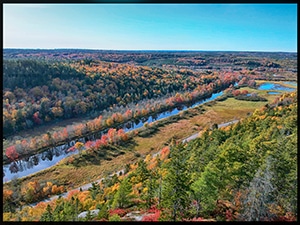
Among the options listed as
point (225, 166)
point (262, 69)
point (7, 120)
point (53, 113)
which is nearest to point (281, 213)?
point (225, 166)

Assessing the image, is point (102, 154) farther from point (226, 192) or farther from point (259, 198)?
point (259, 198)

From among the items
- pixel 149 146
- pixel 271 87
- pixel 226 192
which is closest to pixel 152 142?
pixel 149 146

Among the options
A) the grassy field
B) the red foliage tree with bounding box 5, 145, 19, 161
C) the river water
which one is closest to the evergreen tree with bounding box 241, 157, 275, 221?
the grassy field

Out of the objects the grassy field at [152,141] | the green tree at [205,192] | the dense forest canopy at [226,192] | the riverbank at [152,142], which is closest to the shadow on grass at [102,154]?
the grassy field at [152,141]

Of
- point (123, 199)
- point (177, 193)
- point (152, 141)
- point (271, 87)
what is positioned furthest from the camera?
point (271, 87)

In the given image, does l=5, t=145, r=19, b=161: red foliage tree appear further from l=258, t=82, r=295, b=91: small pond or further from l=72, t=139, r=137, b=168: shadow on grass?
l=258, t=82, r=295, b=91: small pond

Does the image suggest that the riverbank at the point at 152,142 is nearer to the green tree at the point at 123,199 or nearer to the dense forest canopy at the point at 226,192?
the green tree at the point at 123,199
